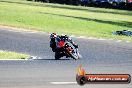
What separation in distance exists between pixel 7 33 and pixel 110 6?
45.4m

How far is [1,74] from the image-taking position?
1202 centimetres

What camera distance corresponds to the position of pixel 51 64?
14.9 metres

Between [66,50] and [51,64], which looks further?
[66,50]

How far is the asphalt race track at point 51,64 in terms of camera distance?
1115 cm

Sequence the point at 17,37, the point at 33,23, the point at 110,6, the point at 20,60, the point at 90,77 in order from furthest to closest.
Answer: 1. the point at 110,6
2. the point at 33,23
3. the point at 17,37
4. the point at 20,60
5. the point at 90,77

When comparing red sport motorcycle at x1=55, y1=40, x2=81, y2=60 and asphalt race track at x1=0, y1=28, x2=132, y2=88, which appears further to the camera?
red sport motorcycle at x1=55, y1=40, x2=81, y2=60

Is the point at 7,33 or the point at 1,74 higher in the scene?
the point at 1,74

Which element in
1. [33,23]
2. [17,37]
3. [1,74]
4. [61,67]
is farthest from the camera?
[33,23]

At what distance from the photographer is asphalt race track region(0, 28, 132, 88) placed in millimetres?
11148

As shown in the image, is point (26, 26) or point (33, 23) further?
point (33, 23)

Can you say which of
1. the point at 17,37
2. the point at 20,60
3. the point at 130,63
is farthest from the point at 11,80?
the point at 17,37

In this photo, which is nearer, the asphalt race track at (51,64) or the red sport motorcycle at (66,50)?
the asphalt race track at (51,64)

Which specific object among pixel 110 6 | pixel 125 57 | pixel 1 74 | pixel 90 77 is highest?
pixel 90 77

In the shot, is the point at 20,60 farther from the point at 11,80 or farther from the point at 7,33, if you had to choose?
the point at 7,33
